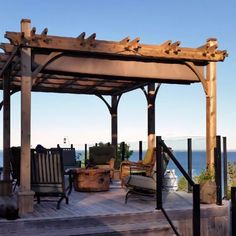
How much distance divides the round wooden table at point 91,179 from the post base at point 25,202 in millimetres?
2204

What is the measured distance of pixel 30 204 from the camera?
18.5ft

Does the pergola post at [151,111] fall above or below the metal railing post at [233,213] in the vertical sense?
above

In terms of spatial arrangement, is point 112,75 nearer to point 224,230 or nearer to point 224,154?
point 224,154

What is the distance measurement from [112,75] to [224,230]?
2.98 m

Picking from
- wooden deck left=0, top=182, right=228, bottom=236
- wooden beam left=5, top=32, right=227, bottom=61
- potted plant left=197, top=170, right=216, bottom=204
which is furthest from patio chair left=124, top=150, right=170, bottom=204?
wooden beam left=5, top=32, right=227, bottom=61

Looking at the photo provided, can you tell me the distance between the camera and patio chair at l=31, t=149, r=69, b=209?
5.95 metres

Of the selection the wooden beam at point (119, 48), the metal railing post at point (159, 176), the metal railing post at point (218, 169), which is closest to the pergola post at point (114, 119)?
the wooden beam at point (119, 48)

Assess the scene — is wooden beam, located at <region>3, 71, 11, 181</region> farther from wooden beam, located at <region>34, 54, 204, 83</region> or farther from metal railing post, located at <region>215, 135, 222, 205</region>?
metal railing post, located at <region>215, 135, 222, 205</region>

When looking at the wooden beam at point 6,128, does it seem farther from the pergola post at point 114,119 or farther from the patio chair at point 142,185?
the pergola post at point 114,119

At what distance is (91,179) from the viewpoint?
788 cm

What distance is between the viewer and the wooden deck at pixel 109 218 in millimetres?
5102

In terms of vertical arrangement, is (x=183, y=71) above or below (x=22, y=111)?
above

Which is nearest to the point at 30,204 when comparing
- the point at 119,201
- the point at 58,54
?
the point at 119,201

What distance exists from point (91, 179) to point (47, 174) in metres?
2.00
